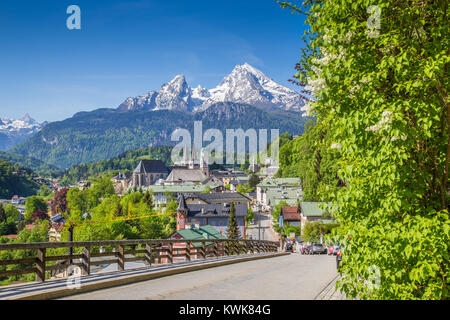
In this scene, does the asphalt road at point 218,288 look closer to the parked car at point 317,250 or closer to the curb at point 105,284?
the curb at point 105,284

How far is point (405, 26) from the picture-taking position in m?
6.18

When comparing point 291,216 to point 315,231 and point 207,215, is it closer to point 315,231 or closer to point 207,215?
point 207,215

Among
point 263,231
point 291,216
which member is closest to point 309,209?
point 291,216

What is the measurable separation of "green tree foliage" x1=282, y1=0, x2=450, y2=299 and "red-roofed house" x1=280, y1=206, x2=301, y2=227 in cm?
9075

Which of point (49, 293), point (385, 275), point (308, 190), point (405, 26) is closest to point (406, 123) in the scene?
point (405, 26)

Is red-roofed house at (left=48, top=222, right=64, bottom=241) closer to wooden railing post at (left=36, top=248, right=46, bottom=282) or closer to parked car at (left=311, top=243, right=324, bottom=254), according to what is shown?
parked car at (left=311, top=243, right=324, bottom=254)

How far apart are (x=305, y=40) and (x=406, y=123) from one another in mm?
2967

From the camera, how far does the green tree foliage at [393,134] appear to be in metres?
5.54

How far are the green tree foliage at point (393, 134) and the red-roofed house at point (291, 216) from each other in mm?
90747

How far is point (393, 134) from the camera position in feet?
17.6

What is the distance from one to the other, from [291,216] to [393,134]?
93.8 m

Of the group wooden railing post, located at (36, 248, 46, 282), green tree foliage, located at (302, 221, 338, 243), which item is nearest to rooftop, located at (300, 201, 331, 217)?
green tree foliage, located at (302, 221, 338, 243)

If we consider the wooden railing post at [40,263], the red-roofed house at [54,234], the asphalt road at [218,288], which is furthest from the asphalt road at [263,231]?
the wooden railing post at [40,263]
